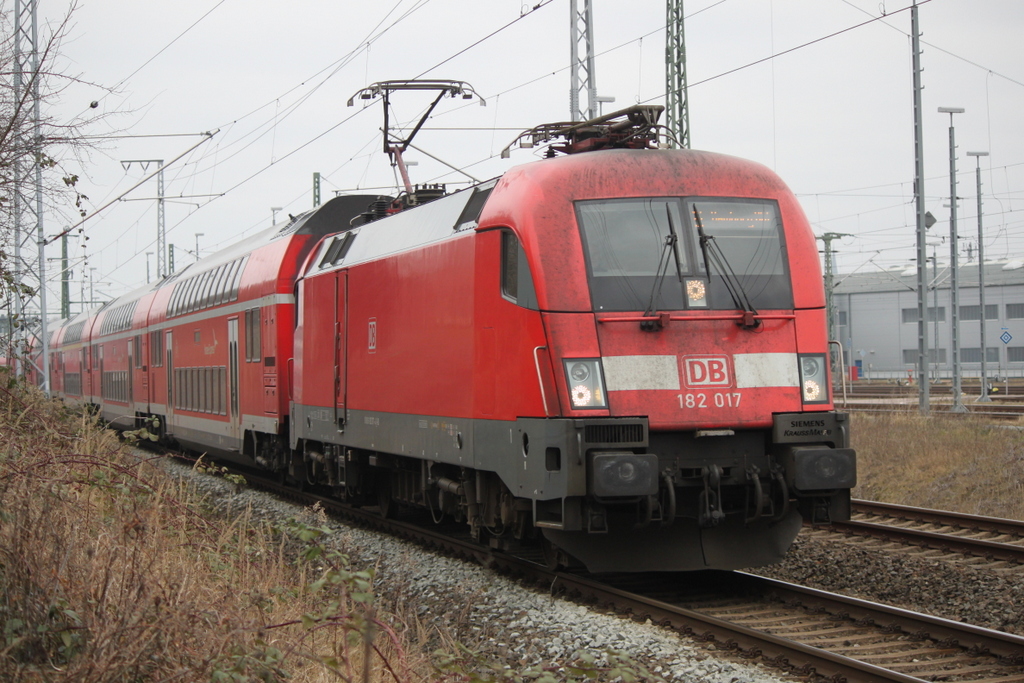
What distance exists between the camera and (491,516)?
29.7 feet

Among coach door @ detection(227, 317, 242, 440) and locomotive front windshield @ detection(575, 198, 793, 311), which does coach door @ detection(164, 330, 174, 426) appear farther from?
locomotive front windshield @ detection(575, 198, 793, 311)

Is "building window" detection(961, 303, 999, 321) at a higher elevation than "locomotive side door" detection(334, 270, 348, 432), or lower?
higher

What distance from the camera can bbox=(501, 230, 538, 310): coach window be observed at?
7.76 metres

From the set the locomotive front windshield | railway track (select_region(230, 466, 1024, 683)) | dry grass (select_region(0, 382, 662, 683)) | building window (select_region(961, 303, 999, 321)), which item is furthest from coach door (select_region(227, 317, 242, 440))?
building window (select_region(961, 303, 999, 321))

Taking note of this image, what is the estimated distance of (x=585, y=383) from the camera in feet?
24.6

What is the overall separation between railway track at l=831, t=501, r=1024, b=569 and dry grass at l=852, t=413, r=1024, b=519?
4.83 feet

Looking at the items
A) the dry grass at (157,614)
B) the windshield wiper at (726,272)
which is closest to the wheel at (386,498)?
the dry grass at (157,614)

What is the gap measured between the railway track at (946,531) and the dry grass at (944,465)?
4.83ft

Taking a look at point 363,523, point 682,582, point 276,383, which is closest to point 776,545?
point 682,582

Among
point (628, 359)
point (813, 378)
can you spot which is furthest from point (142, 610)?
point (813, 378)

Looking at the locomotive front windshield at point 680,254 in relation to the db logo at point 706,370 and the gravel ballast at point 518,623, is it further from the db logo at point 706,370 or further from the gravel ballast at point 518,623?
the gravel ballast at point 518,623

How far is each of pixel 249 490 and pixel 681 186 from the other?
34.5 ft

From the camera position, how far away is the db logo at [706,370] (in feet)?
25.3

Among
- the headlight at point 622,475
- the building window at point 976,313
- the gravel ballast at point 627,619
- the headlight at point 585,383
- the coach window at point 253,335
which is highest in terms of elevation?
the building window at point 976,313
